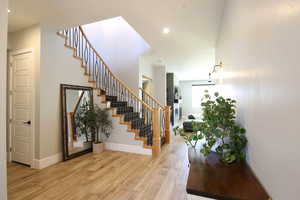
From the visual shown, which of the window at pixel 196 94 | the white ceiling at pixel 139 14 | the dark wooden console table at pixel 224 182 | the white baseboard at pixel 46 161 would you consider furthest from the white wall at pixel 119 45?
the window at pixel 196 94

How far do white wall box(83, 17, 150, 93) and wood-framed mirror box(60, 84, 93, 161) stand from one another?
4.92 feet

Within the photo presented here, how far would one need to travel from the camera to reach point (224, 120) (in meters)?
1.24

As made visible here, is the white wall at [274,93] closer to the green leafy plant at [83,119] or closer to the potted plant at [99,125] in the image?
the potted plant at [99,125]

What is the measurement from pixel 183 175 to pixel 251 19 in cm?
244

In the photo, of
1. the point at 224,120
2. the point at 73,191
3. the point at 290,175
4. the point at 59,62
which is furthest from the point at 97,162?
the point at 290,175

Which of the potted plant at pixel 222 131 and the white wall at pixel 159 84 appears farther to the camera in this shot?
the white wall at pixel 159 84

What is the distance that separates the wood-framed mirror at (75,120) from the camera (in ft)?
10.5

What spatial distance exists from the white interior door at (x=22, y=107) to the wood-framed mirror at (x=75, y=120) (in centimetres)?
58

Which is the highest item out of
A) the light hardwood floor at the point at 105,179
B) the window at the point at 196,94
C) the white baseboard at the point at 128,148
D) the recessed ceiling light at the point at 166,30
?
the recessed ceiling light at the point at 166,30

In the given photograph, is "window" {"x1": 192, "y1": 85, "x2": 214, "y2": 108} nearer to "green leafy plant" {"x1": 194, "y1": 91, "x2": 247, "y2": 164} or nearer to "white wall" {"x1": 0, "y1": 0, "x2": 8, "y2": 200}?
"green leafy plant" {"x1": 194, "y1": 91, "x2": 247, "y2": 164}

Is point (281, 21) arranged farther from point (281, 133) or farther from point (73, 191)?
point (73, 191)

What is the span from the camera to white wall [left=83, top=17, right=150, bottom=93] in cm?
487

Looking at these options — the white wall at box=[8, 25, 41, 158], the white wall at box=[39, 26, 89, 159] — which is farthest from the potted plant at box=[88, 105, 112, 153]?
the white wall at box=[8, 25, 41, 158]

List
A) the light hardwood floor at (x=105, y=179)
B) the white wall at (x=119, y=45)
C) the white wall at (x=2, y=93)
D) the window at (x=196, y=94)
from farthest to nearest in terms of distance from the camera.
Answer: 1. the window at (x=196, y=94)
2. the white wall at (x=119, y=45)
3. the light hardwood floor at (x=105, y=179)
4. the white wall at (x=2, y=93)
